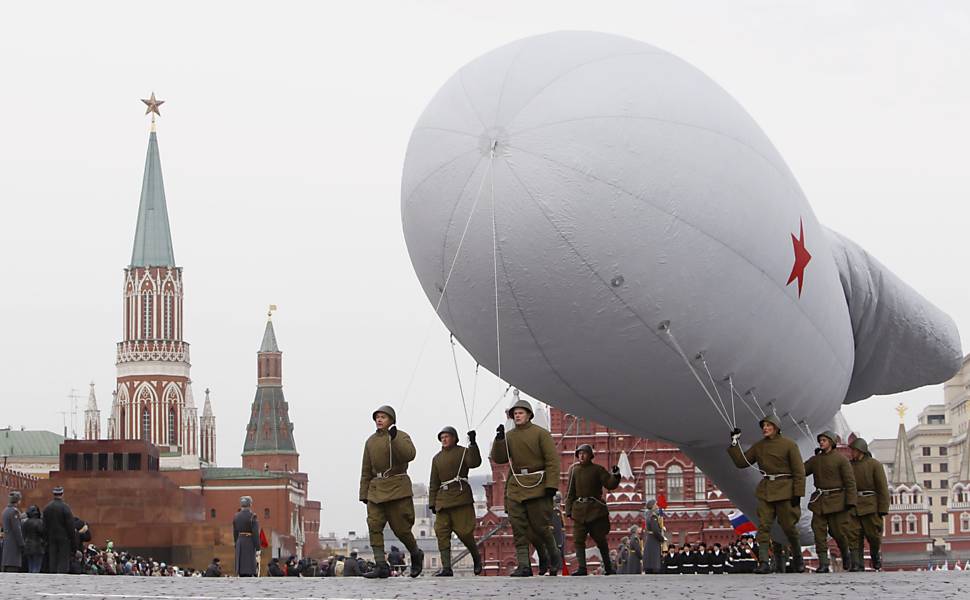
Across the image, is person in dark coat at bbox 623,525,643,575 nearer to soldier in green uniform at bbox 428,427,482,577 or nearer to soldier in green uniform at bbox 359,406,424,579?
soldier in green uniform at bbox 428,427,482,577

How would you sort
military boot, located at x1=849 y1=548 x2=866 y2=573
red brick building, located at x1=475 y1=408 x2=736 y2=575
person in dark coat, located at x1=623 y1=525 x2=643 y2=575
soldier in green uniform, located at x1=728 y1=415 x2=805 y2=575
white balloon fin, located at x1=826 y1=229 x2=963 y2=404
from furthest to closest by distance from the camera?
red brick building, located at x1=475 y1=408 x2=736 y2=575, person in dark coat, located at x1=623 y1=525 x2=643 y2=575, white balloon fin, located at x1=826 y1=229 x2=963 y2=404, military boot, located at x1=849 y1=548 x2=866 y2=573, soldier in green uniform, located at x1=728 y1=415 x2=805 y2=575

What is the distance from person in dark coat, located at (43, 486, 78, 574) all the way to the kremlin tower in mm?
121290

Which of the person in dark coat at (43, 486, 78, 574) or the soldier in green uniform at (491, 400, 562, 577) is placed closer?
the soldier in green uniform at (491, 400, 562, 577)

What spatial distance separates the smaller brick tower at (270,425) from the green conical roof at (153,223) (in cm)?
3085

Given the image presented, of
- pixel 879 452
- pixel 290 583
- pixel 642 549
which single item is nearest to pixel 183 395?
pixel 879 452

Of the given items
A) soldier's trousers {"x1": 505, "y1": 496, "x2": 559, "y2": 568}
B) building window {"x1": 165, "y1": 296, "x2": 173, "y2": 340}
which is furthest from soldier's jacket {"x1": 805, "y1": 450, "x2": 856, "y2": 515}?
building window {"x1": 165, "y1": 296, "x2": 173, "y2": 340}

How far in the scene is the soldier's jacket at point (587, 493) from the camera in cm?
1752

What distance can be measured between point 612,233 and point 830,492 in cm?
469

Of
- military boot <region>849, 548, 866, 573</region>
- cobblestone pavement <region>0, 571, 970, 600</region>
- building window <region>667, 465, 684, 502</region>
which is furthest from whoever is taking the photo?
building window <region>667, 465, 684, 502</region>

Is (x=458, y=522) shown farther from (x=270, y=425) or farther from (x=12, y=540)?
(x=270, y=425)

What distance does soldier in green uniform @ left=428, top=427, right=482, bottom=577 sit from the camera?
53.2ft

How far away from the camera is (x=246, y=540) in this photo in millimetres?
21844

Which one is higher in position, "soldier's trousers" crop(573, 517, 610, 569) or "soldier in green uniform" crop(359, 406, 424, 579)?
"soldier in green uniform" crop(359, 406, 424, 579)

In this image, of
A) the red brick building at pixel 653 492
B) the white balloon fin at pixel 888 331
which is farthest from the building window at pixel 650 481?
the white balloon fin at pixel 888 331
